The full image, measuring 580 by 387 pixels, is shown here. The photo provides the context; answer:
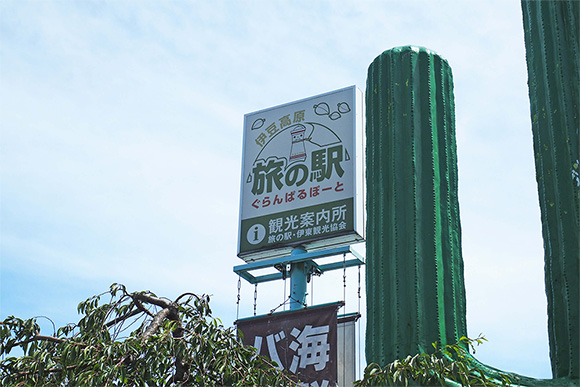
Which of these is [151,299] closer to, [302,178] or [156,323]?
[156,323]

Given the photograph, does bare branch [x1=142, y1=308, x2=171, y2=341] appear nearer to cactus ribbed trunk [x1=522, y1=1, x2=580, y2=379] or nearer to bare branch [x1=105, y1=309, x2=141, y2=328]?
bare branch [x1=105, y1=309, x2=141, y2=328]

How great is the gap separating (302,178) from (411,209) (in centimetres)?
844

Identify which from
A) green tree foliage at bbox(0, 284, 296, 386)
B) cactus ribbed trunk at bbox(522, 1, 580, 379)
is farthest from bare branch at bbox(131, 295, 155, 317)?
cactus ribbed trunk at bbox(522, 1, 580, 379)

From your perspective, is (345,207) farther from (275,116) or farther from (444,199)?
(444,199)

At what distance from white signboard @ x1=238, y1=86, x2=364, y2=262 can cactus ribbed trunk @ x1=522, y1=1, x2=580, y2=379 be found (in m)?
7.83

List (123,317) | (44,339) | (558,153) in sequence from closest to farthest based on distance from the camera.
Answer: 1. (44,339)
2. (123,317)
3. (558,153)

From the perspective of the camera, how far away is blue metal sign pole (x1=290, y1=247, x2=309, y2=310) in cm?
1491

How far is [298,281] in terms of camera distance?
49.9 ft

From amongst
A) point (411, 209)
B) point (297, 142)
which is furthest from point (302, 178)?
point (411, 209)

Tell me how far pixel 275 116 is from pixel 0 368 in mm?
11400

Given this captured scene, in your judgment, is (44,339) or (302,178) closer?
(44,339)

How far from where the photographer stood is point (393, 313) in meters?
7.16

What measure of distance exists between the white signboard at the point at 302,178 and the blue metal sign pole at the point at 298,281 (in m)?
0.32

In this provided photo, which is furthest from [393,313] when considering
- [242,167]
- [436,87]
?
[242,167]
